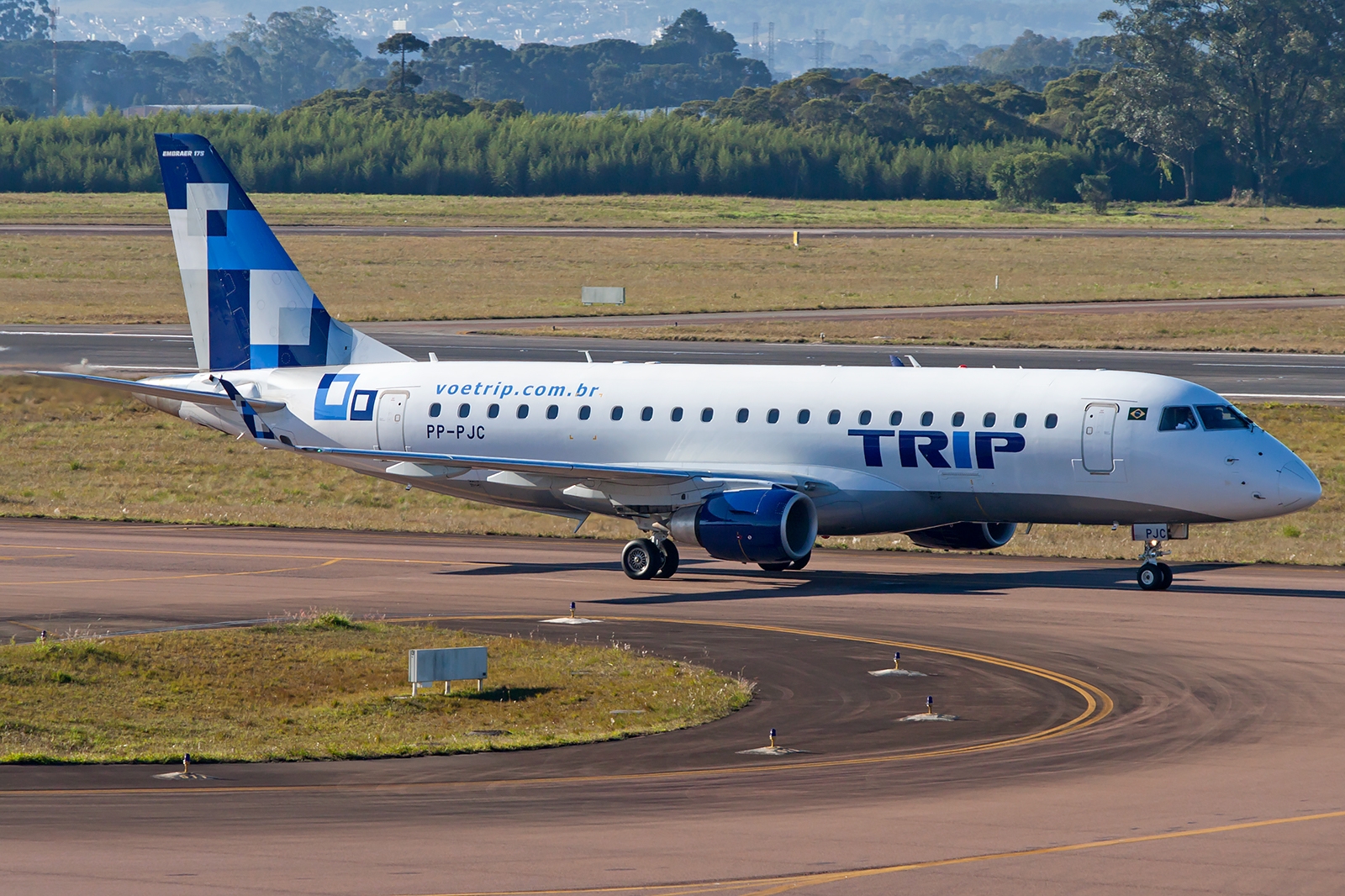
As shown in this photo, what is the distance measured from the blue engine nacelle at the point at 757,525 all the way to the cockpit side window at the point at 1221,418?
8.73m

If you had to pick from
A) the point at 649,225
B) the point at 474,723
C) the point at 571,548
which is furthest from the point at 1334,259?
the point at 474,723

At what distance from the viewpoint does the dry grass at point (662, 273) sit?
107125 mm

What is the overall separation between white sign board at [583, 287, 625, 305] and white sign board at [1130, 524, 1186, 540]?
71.5m

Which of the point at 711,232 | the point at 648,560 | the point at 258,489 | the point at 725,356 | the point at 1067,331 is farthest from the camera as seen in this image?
the point at 711,232

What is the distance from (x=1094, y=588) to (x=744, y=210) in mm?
159052

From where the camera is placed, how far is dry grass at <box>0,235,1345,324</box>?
10712cm

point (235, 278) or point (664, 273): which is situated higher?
point (664, 273)

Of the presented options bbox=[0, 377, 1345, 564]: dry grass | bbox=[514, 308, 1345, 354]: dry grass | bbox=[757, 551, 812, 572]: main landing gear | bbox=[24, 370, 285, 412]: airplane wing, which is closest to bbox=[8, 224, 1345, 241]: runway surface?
bbox=[514, 308, 1345, 354]: dry grass

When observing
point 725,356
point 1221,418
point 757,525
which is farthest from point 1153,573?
point 725,356

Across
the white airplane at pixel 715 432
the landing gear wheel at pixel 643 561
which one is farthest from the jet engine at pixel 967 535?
the landing gear wheel at pixel 643 561

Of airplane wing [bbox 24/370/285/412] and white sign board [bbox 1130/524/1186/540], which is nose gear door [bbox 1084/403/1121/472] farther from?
airplane wing [bbox 24/370/285/412]

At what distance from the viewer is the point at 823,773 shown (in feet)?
71.4

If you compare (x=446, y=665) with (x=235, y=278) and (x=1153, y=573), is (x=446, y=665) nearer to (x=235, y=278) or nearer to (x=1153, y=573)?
(x=1153, y=573)

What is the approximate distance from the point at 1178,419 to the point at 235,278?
24727 mm
